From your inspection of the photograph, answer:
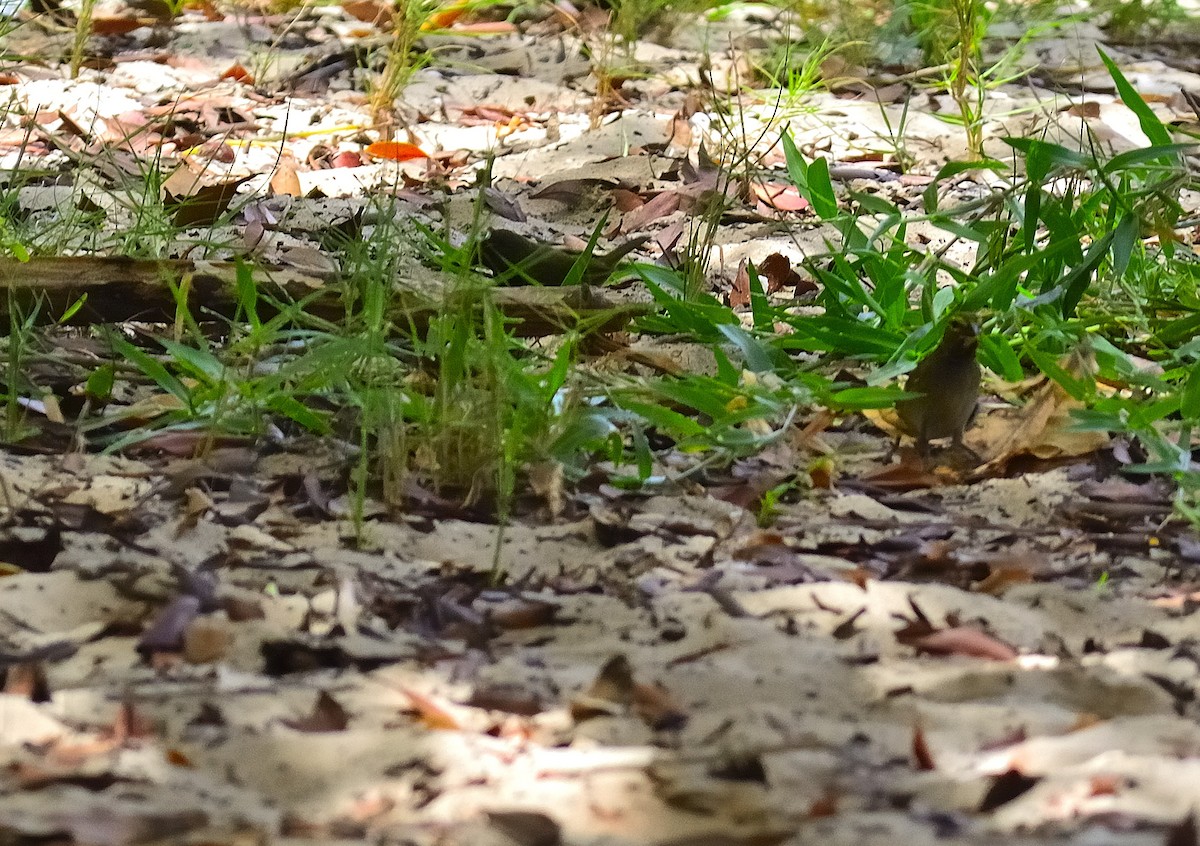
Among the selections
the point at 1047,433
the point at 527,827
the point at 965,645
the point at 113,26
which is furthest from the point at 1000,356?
the point at 113,26

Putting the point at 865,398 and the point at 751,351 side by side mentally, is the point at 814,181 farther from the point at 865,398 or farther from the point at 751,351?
the point at 865,398

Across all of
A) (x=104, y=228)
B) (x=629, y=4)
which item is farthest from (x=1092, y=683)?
(x=629, y=4)

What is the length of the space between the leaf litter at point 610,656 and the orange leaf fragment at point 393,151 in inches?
57.0

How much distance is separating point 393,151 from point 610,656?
105 inches

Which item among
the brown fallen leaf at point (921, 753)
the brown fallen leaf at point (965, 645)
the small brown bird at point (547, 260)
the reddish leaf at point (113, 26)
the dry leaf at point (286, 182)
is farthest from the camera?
the reddish leaf at point (113, 26)

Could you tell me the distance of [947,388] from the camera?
2.12 meters

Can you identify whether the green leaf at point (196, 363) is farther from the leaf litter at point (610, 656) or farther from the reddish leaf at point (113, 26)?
the reddish leaf at point (113, 26)

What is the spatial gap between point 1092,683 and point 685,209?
7.16ft

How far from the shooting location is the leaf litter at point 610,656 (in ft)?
3.62

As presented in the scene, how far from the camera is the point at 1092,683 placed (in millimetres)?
1357

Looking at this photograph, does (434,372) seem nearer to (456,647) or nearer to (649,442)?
(649,442)

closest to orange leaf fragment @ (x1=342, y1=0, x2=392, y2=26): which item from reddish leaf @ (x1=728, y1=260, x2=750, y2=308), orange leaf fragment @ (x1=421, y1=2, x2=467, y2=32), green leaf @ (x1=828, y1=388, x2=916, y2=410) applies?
orange leaf fragment @ (x1=421, y1=2, x2=467, y2=32)

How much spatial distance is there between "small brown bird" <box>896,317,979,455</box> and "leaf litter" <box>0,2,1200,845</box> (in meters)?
0.08

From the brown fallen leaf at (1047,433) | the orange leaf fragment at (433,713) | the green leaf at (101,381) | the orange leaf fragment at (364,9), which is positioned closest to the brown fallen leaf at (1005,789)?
the orange leaf fragment at (433,713)
